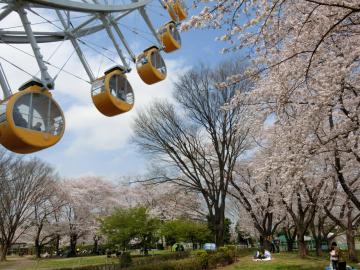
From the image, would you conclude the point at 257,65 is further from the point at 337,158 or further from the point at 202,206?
the point at 202,206

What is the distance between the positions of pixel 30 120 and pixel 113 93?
3.29 metres

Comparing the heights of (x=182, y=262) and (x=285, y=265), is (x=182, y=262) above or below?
above

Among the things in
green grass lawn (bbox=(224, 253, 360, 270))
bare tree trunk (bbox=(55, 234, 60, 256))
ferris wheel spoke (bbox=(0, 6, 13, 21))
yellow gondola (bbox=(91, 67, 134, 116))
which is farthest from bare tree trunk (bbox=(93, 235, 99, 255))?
ferris wheel spoke (bbox=(0, 6, 13, 21))

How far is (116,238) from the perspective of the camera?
82.0ft

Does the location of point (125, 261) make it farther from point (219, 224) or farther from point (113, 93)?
point (113, 93)

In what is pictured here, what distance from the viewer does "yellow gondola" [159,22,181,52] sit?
16.6 metres

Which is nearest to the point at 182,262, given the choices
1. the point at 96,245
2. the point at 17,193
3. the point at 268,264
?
the point at 268,264

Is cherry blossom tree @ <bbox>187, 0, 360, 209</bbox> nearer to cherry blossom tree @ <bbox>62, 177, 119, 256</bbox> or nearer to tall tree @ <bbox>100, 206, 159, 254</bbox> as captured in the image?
tall tree @ <bbox>100, 206, 159, 254</bbox>

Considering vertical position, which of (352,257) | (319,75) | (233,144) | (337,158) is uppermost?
(233,144)

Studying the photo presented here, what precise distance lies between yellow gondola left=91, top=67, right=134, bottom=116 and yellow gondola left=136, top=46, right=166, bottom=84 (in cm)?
243

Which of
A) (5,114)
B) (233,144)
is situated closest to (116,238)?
(233,144)

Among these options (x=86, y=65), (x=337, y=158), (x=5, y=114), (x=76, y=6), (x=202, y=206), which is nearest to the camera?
(x=5, y=114)

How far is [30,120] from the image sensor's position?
7.76 metres

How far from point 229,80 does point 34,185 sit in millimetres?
28257
